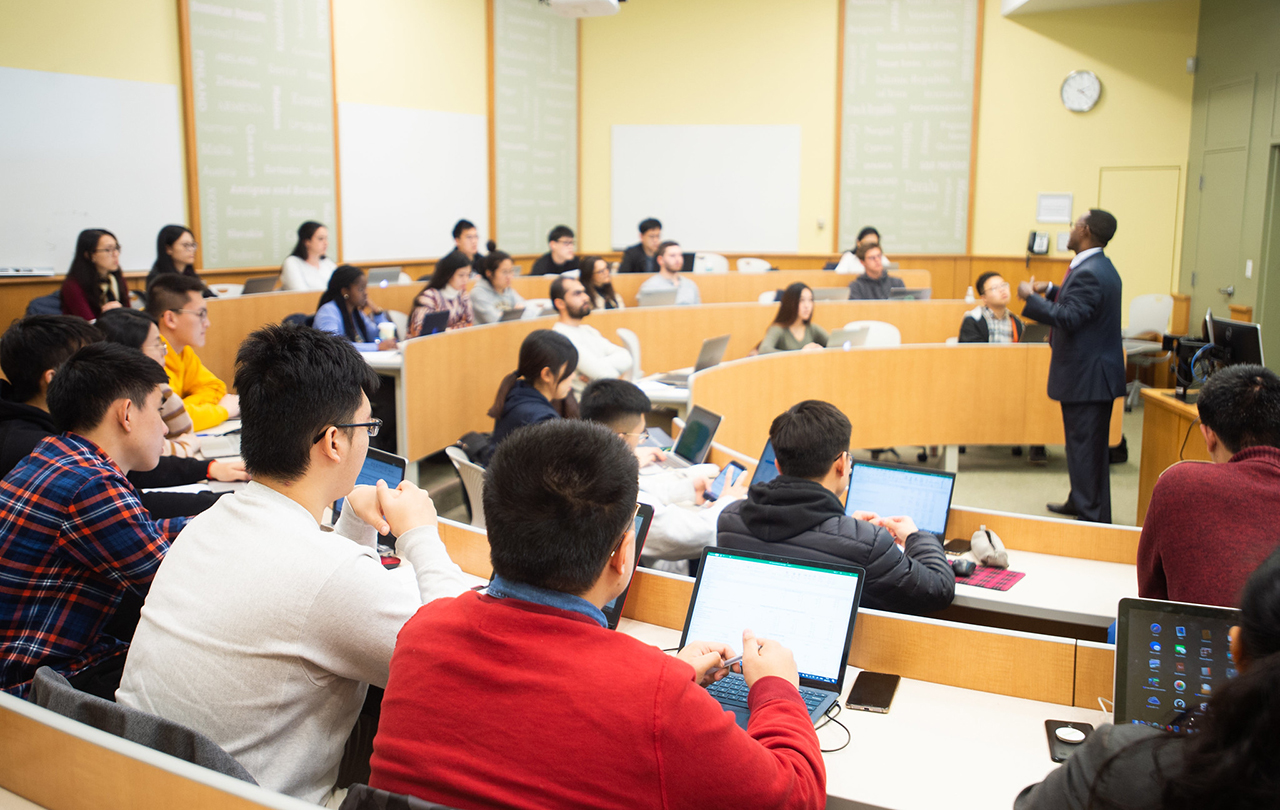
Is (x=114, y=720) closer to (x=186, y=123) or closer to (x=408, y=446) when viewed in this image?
(x=408, y=446)

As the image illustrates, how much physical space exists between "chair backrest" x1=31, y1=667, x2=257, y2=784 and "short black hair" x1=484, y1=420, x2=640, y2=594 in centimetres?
48

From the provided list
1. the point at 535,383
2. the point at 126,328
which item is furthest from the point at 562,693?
the point at 126,328

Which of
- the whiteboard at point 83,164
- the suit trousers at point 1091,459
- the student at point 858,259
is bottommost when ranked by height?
the suit trousers at point 1091,459

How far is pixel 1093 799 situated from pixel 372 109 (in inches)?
333

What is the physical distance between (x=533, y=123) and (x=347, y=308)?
508 centimetres

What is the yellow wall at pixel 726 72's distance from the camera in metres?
10.2

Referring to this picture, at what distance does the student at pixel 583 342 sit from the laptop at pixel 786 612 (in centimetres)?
307

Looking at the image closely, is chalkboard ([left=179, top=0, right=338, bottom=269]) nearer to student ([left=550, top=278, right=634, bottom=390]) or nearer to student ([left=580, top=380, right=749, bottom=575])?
student ([left=550, top=278, right=634, bottom=390])

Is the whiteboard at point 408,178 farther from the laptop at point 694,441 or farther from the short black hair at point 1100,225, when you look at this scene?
the short black hair at point 1100,225

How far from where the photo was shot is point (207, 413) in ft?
12.8

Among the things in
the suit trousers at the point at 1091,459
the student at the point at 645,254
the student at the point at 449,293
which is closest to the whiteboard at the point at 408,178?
the student at the point at 645,254

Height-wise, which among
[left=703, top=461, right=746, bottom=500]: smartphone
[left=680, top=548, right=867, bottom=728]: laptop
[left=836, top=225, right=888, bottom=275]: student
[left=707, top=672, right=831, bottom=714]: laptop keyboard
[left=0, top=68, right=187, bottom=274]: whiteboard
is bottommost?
[left=707, top=672, right=831, bottom=714]: laptop keyboard

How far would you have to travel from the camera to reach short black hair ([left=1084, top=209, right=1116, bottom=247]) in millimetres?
4680

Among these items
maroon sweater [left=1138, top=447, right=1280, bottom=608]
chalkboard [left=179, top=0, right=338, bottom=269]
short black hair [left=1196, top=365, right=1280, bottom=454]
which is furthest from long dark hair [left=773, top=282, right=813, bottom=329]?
chalkboard [left=179, top=0, right=338, bottom=269]
